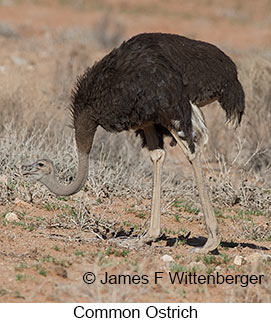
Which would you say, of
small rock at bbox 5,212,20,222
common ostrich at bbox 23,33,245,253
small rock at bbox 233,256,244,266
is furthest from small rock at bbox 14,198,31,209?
small rock at bbox 233,256,244,266

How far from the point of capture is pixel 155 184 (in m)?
6.55

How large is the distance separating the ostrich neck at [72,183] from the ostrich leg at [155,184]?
594mm

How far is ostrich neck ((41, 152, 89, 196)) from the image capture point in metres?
6.32

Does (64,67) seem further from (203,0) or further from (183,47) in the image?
(203,0)

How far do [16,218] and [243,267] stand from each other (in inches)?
87.5

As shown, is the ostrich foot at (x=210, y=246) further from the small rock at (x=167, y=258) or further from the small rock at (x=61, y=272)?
the small rock at (x=61, y=272)

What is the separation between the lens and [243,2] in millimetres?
34000

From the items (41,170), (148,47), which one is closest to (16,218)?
(41,170)

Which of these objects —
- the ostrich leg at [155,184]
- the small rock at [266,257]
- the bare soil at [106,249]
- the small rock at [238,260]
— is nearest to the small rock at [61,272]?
the bare soil at [106,249]

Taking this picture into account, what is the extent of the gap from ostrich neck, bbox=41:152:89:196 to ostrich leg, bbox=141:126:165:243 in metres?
0.59

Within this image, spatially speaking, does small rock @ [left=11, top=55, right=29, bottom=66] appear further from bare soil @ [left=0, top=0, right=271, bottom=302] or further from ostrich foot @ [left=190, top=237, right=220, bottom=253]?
ostrich foot @ [left=190, top=237, right=220, bottom=253]

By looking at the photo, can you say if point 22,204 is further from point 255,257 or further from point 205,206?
point 255,257

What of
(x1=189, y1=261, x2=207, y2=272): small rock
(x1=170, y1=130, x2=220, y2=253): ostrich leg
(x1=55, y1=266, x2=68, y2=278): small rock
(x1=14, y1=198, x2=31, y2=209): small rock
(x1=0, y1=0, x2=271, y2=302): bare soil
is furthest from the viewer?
(x1=14, y1=198, x2=31, y2=209): small rock

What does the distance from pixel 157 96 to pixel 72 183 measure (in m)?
1.11
